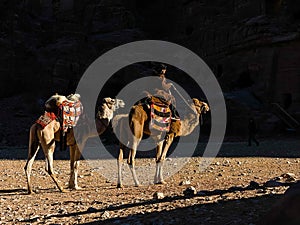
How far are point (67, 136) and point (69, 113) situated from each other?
2.11 feet

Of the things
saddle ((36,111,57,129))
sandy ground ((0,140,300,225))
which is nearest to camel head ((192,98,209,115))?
sandy ground ((0,140,300,225))

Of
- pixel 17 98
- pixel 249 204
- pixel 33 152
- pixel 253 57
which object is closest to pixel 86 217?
pixel 249 204

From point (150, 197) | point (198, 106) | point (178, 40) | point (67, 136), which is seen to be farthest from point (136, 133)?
point (178, 40)

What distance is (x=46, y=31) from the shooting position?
4153 centimetres

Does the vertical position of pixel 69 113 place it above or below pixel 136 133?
above

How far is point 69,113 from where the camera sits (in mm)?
9414

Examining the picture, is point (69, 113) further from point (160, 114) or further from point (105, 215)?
point (105, 215)

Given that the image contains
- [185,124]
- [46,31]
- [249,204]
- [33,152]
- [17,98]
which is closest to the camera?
[249,204]

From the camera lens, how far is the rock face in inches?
1105

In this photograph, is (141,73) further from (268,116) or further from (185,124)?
(185,124)

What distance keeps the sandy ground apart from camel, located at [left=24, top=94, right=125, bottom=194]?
0.56 m

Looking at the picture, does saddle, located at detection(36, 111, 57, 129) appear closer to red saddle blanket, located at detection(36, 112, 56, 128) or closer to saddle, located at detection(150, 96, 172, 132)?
red saddle blanket, located at detection(36, 112, 56, 128)

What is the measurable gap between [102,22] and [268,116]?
2363 centimetres

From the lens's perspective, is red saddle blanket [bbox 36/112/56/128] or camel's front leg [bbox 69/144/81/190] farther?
camel's front leg [bbox 69/144/81/190]
